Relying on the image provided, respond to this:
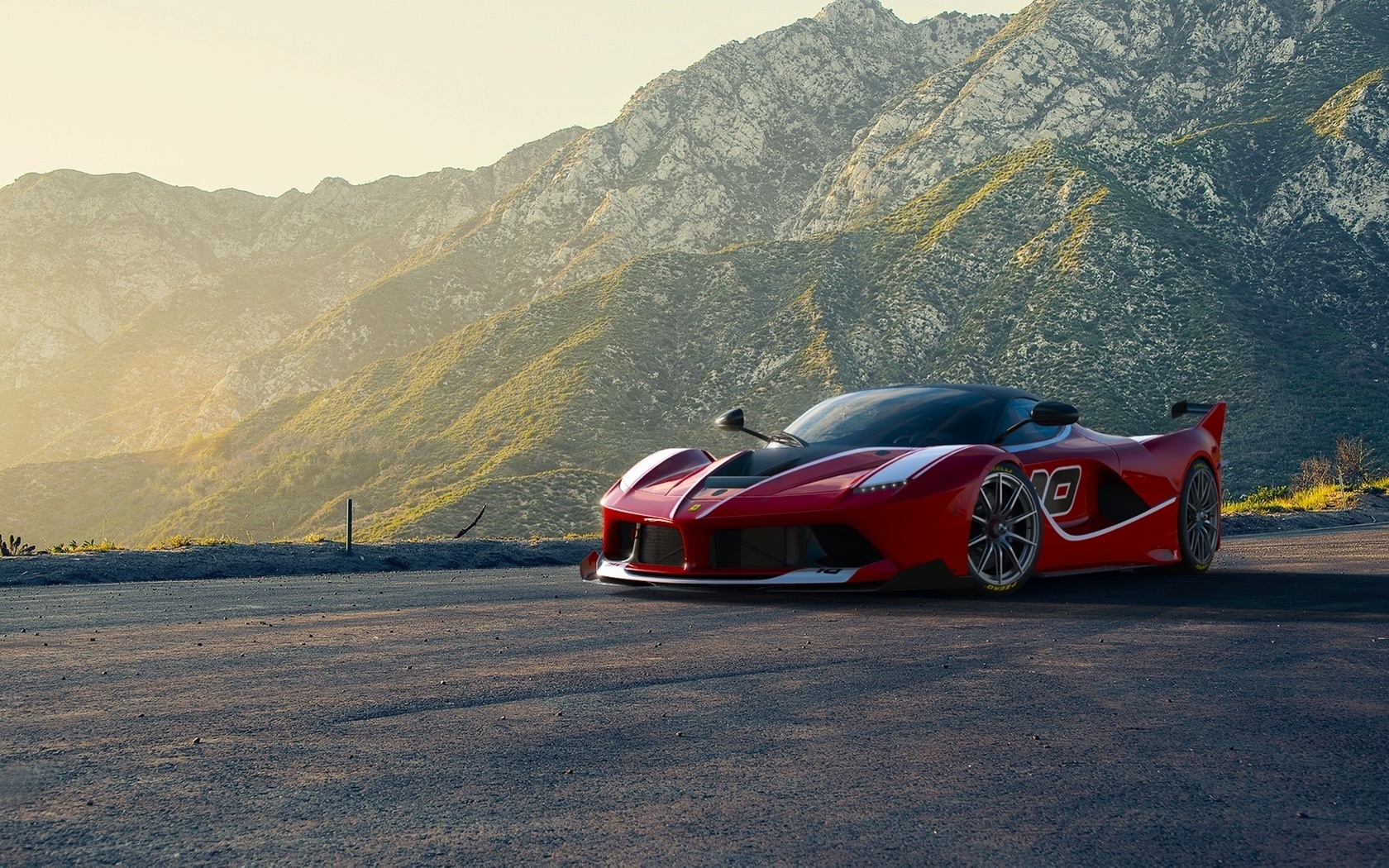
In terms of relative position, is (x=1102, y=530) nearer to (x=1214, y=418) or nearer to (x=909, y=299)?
(x=1214, y=418)

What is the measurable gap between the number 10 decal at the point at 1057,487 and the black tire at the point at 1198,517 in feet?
4.36

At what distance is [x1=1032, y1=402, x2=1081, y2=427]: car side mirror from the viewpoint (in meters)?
8.63

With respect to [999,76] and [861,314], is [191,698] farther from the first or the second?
[999,76]

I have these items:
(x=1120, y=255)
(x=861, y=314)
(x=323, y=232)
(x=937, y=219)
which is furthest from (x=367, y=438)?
(x=323, y=232)

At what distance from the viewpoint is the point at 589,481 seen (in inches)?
1855

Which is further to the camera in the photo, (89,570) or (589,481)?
(589,481)

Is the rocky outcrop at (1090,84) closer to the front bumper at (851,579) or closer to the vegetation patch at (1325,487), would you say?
the vegetation patch at (1325,487)

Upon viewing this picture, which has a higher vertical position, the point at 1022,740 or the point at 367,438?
the point at 367,438

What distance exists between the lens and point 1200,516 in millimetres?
9992

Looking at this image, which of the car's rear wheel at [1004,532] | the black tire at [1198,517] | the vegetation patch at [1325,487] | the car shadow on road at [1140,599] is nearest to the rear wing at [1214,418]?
the black tire at [1198,517]

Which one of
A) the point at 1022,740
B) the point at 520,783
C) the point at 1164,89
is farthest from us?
the point at 1164,89

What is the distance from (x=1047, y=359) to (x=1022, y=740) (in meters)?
46.2

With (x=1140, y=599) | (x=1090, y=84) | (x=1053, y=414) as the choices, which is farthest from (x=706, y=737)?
(x=1090, y=84)

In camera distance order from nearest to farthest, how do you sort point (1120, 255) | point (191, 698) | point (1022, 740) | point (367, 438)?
point (1022, 740) < point (191, 698) < point (1120, 255) < point (367, 438)
